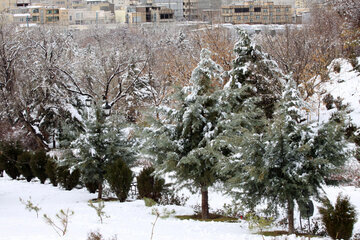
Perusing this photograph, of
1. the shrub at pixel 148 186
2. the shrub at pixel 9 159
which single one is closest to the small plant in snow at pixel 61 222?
the shrub at pixel 148 186

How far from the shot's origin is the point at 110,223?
12.7 meters

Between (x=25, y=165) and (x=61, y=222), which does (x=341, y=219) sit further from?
(x=25, y=165)

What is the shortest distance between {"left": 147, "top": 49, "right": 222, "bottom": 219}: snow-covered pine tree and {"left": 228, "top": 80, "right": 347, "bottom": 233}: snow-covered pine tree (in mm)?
2105

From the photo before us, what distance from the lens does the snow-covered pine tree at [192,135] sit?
13672 mm

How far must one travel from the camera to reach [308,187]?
1056 centimetres

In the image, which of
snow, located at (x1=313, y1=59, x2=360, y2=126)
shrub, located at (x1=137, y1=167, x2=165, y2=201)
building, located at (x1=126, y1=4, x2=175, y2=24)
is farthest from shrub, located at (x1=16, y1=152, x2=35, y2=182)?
building, located at (x1=126, y1=4, x2=175, y2=24)

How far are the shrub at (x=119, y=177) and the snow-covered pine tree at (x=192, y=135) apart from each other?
3.22 m

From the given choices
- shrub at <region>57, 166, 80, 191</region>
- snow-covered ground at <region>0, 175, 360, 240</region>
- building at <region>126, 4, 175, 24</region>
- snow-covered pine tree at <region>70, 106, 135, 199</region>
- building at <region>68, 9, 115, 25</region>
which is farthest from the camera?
building at <region>68, 9, 115, 25</region>

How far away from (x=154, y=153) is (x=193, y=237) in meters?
4.02

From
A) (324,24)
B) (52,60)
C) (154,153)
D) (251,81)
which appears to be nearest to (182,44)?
(324,24)

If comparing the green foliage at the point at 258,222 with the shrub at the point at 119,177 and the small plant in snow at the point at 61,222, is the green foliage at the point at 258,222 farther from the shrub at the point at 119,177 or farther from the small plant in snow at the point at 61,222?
the shrub at the point at 119,177

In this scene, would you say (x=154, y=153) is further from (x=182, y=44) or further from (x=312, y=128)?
(x=182, y=44)

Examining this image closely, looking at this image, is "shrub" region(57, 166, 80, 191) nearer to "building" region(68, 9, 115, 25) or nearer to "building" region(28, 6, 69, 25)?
"building" region(28, 6, 69, 25)

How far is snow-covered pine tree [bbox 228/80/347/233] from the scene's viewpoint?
10.8 metres
